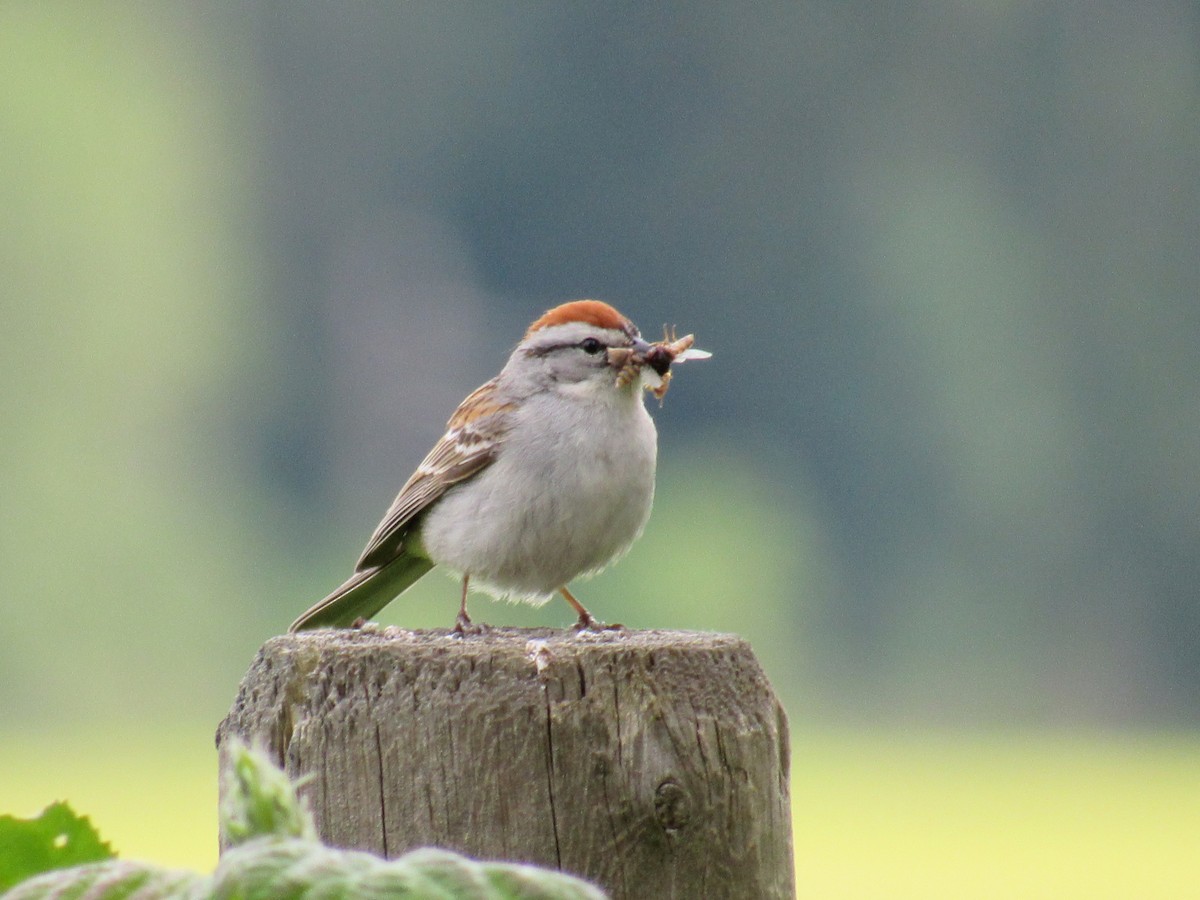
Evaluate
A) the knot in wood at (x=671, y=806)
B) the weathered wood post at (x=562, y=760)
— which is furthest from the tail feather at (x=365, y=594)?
the knot in wood at (x=671, y=806)

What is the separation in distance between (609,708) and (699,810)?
0.68 feet

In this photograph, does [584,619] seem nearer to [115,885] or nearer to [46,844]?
[46,844]

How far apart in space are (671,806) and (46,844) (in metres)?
1.44

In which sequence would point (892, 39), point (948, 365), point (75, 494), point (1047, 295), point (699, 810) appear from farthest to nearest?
point (892, 39) → point (1047, 295) → point (948, 365) → point (75, 494) → point (699, 810)

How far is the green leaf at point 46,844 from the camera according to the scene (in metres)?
1.18

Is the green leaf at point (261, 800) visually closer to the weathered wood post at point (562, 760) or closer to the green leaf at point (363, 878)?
the green leaf at point (363, 878)

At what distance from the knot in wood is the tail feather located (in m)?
2.26

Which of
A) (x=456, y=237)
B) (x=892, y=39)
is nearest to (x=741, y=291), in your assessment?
(x=456, y=237)

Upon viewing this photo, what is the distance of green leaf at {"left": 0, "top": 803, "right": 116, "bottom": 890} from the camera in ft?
3.87

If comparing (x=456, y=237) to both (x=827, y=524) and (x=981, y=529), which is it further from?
(x=981, y=529)

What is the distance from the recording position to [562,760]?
2479 millimetres

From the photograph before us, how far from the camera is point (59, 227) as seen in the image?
4828 cm

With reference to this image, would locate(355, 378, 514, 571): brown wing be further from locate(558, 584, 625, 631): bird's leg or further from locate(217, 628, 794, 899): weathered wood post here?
locate(217, 628, 794, 899): weathered wood post

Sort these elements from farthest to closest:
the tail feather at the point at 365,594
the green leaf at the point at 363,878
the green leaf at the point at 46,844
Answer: the tail feather at the point at 365,594, the green leaf at the point at 46,844, the green leaf at the point at 363,878
